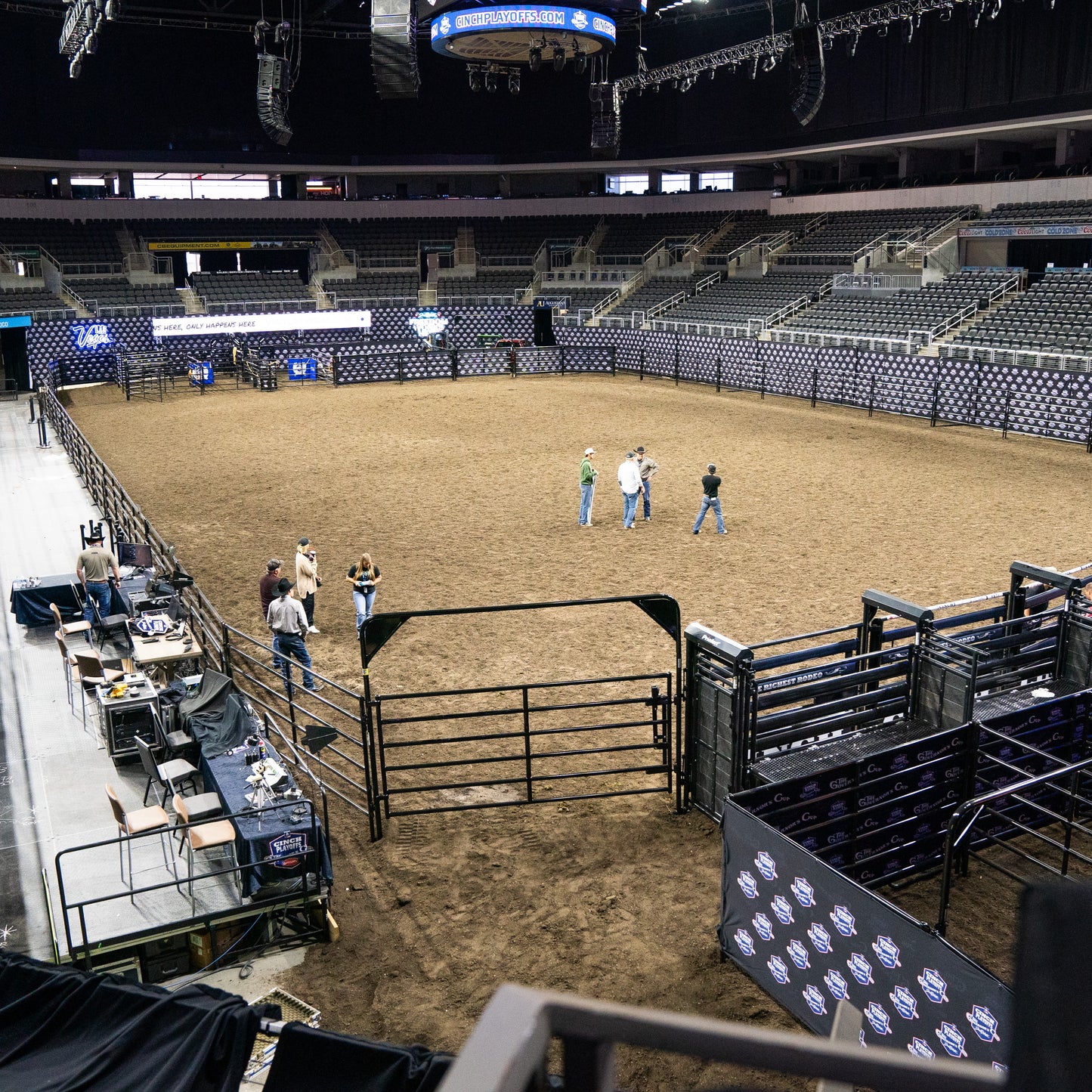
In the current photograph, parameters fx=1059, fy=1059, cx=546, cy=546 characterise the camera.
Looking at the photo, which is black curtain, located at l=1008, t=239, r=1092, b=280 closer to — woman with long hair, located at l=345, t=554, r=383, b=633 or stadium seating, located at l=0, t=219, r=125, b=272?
woman with long hair, located at l=345, t=554, r=383, b=633

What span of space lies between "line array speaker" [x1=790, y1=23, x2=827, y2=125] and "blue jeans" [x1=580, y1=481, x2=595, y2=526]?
12.0 meters

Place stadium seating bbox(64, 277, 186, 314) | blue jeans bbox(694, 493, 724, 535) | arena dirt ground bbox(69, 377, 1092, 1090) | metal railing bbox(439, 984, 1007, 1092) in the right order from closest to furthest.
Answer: metal railing bbox(439, 984, 1007, 1092) < arena dirt ground bbox(69, 377, 1092, 1090) < blue jeans bbox(694, 493, 724, 535) < stadium seating bbox(64, 277, 186, 314)

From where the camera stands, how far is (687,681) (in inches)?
360

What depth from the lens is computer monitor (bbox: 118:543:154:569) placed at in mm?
15164

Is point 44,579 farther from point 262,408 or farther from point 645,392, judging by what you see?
point 645,392

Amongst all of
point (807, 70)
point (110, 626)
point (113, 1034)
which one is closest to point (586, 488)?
point (110, 626)

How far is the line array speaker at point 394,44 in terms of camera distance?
62.7ft

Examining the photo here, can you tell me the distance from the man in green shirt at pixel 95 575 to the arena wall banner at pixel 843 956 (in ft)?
33.1

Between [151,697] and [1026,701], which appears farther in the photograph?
[151,697]

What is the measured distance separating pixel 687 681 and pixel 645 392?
28873mm

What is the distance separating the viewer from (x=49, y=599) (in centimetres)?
1478

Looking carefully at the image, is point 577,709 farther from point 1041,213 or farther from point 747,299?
point 747,299

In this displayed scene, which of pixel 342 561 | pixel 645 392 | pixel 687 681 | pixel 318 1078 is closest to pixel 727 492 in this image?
pixel 342 561

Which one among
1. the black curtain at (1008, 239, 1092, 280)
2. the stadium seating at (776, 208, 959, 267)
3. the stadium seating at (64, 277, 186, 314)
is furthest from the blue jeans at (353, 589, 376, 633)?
the stadium seating at (64, 277, 186, 314)
